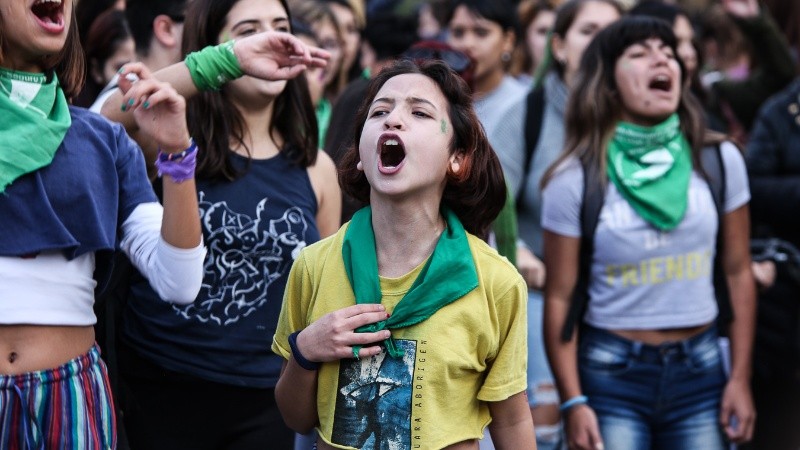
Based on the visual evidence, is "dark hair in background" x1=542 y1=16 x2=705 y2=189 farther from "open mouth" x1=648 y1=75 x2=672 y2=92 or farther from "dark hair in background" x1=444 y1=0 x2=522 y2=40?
"dark hair in background" x1=444 y1=0 x2=522 y2=40

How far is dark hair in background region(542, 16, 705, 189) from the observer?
187 inches

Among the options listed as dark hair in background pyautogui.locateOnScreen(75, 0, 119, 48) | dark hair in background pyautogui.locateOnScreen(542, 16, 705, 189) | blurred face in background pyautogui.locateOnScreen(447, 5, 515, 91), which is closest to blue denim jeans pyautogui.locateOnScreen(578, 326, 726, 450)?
dark hair in background pyautogui.locateOnScreen(542, 16, 705, 189)

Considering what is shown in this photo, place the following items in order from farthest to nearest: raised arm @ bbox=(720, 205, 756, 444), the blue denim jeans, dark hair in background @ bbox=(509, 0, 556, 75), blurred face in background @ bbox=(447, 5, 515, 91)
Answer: dark hair in background @ bbox=(509, 0, 556, 75) < blurred face in background @ bbox=(447, 5, 515, 91) < raised arm @ bbox=(720, 205, 756, 444) < the blue denim jeans

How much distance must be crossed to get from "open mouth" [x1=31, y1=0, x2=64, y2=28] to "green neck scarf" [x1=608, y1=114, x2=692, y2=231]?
7.65ft

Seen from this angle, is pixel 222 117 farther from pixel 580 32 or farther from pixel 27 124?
pixel 580 32

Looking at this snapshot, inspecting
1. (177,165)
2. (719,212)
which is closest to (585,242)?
(719,212)

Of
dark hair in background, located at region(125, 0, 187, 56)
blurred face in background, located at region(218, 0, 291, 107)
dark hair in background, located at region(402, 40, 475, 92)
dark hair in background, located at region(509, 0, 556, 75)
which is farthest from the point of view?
dark hair in background, located at region(509, 0, 556, 75)

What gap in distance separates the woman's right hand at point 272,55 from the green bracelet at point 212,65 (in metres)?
0.02

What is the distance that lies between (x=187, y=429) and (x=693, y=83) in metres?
3.76

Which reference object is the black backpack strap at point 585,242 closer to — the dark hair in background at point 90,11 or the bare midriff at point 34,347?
the bare midriff at point 34,347

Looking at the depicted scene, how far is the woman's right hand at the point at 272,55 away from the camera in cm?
356

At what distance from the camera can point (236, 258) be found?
153 inches

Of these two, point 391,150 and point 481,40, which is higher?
point 391,150

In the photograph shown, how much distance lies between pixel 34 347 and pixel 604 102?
8.67 ft
